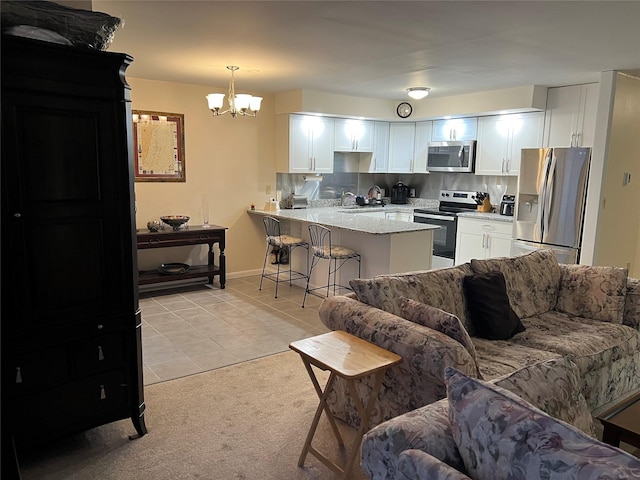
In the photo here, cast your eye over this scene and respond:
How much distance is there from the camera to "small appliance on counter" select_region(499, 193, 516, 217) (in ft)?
20.1

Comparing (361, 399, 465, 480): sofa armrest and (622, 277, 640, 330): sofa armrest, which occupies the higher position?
(361, 399, 465, 480): sofa armrest

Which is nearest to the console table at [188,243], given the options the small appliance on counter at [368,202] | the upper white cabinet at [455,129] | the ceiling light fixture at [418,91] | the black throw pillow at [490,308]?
the small appliance on counter at [368,202]

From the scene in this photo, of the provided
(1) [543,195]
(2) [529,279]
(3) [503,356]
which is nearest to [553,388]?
(3) [503,356]

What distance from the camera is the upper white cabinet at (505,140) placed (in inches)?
224

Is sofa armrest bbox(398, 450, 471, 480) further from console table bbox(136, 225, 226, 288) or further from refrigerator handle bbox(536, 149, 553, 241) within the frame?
refrigerator handle bbox(536, 149, 553, 241)

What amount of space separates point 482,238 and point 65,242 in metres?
5.09

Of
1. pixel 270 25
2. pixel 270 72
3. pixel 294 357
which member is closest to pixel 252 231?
pixel 270 72

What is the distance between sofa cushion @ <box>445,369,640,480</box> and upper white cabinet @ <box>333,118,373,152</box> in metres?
5.68

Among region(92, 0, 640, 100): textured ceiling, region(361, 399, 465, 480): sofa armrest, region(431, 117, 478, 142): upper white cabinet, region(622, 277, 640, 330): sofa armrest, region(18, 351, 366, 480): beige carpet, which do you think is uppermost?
region(92, 0, 640, 100): textured ceiling

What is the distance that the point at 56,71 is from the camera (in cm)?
216

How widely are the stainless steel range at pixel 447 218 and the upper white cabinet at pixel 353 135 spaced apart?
126cm

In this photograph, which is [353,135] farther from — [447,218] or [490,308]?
[490,308]

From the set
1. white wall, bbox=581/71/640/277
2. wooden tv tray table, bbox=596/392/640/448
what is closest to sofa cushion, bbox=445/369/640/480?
wooden tv tray table, bbox=596/392/640/448

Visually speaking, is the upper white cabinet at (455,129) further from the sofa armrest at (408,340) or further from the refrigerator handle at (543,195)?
the sofa armrest at (408,340)
